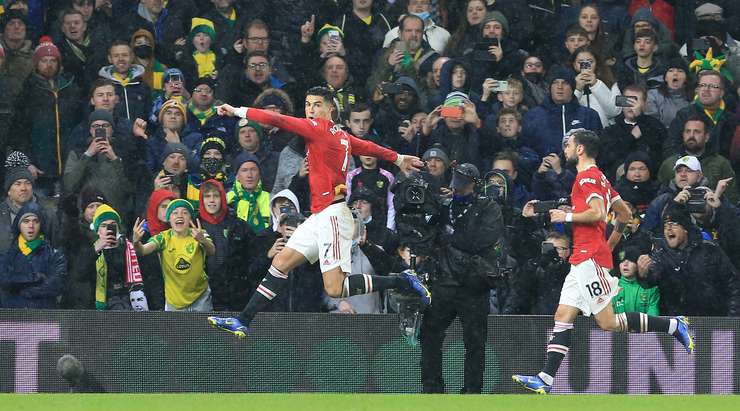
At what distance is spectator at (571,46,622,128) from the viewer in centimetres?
1577

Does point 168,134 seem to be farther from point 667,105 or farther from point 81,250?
point 667,105

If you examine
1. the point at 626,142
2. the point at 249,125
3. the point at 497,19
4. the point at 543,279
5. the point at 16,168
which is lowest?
the point at 543,279

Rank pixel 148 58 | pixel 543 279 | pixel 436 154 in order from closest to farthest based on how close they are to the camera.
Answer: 1. pixel 543 279
2. pixel 436 154
3. pixel 148 58

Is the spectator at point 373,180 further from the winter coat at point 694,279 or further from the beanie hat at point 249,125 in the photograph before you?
the winter coat at point 694,279

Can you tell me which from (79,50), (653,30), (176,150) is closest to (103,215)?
(176,150)

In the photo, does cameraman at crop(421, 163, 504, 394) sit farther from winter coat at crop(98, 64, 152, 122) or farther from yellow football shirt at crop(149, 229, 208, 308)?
winter coat at crop(98, 64, 152, 122)

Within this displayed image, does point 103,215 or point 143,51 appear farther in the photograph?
point 143,51

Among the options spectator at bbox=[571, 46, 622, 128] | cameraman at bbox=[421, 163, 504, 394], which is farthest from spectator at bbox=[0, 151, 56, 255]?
spectator at bbox=[571, 46, 622, 128]

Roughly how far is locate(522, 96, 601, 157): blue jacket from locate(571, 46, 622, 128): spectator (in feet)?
0.81

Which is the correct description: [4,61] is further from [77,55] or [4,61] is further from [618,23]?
[618,23]

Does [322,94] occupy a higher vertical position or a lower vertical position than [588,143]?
higher

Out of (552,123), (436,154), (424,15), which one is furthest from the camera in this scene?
(424,15)

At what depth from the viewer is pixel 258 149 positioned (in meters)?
15.3

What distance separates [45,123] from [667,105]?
19.4 ft
